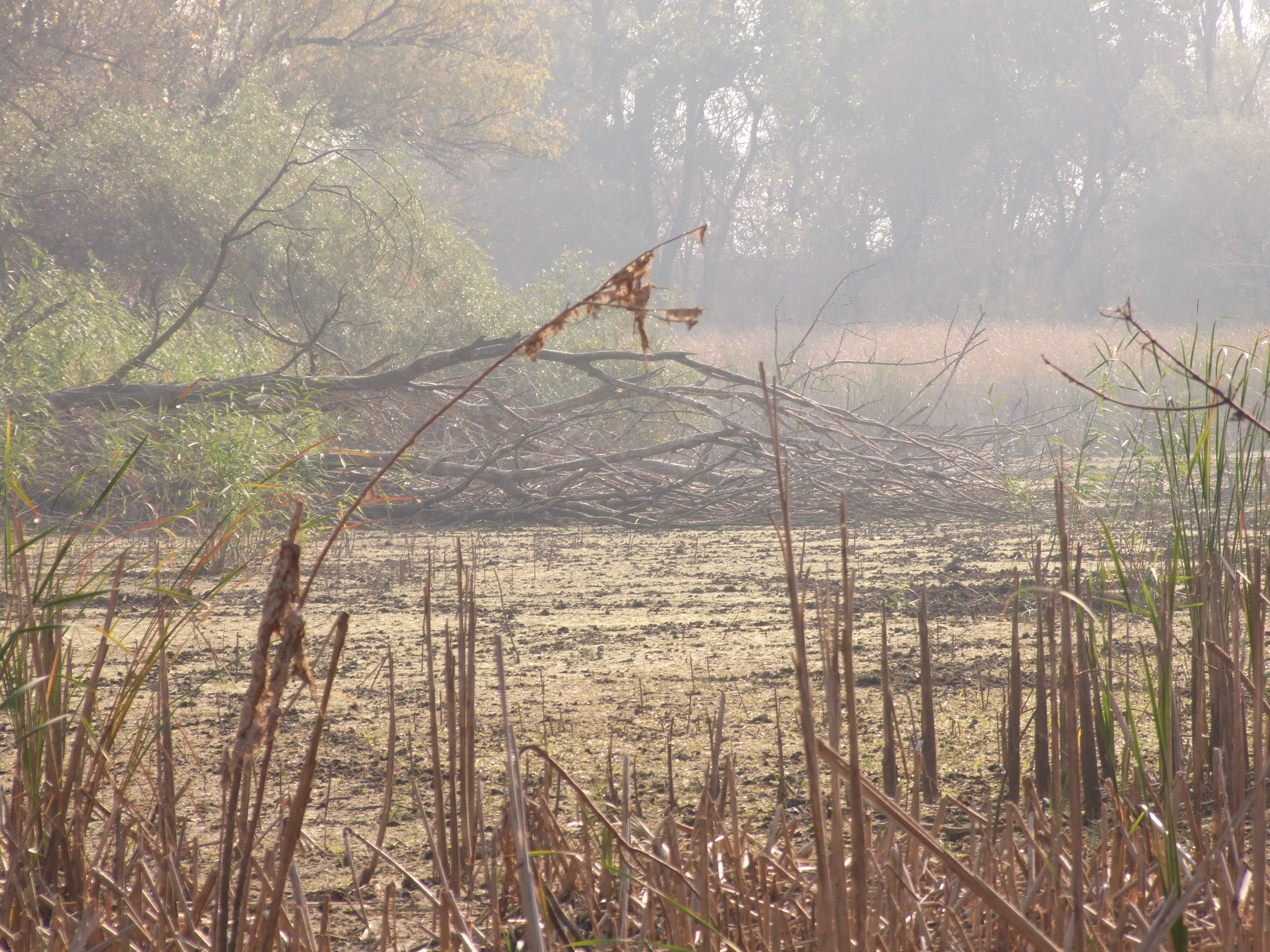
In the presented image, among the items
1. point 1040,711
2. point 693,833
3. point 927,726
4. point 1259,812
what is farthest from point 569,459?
point 1259,812

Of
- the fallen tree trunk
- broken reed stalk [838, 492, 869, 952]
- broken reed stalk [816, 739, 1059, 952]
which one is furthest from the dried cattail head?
the fallen tree trunk

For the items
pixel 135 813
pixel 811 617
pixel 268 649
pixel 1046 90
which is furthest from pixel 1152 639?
pixel 1046 90

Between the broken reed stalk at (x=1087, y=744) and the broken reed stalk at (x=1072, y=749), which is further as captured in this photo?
the broken reed stalk at (x=1087, y=744)

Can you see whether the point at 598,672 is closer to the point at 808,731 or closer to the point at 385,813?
the point at 385,813

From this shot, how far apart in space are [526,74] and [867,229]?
17.6 meters

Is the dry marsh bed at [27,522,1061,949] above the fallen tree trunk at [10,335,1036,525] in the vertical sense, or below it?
below

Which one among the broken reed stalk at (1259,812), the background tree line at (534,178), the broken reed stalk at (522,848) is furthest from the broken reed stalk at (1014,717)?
the background tree line at (534,178)

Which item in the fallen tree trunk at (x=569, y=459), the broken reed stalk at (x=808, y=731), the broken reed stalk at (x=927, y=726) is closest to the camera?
the broken reed stalk at (x=808, y=731)

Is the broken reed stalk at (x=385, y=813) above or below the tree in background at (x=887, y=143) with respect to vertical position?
below

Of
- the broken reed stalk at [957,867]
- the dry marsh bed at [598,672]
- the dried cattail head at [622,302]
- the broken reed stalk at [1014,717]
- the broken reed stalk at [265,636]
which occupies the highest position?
the dried cattail head at [622,302]

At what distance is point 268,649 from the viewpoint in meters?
0.84

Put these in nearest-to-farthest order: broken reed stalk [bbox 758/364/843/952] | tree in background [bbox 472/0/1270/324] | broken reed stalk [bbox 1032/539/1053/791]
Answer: broken reed stalk [bbox 758/364/843/952] < broken reed stalk [bbox 1032/539/1053/791] < tree in background [bbox 472/0/1270/324]

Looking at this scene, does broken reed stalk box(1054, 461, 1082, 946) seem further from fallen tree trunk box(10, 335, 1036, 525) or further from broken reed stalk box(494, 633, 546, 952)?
fallen tree trunk box(10, 335, 1036, 525)

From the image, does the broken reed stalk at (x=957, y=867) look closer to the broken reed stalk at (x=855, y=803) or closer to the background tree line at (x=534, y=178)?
the broken reed stalk at (x=855, y=803)
